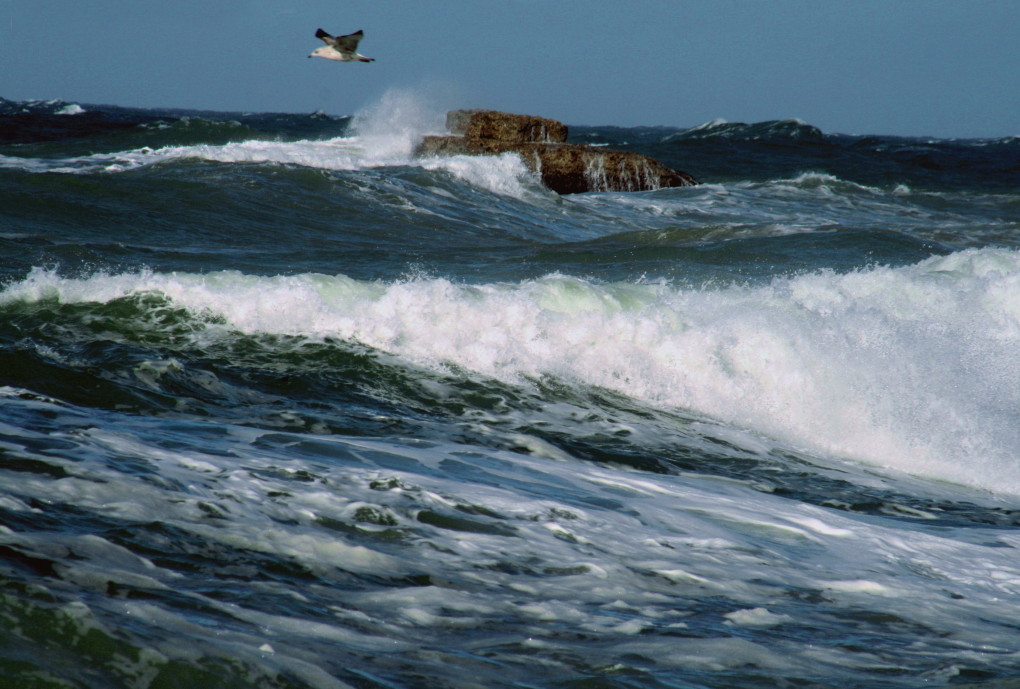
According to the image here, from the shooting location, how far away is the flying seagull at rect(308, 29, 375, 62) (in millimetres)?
10883

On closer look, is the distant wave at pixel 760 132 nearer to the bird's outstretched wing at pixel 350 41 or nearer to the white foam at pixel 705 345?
the bird's outstretched wing at pixel 350 41

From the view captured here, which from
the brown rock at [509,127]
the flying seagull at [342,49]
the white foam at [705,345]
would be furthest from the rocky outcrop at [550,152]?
the white foam at [705,345]

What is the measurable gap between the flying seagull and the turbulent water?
2087 mm

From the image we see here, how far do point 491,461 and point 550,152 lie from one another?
1292cm

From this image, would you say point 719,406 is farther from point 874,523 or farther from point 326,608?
point 326,608

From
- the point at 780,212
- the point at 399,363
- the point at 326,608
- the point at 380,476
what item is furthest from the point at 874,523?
the point at 780,212

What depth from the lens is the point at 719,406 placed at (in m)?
5.40

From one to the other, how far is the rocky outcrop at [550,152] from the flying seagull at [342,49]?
5.16 metres

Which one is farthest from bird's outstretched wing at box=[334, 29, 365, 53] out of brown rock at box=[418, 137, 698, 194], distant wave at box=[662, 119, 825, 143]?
distant wave at box=[662, 119, 825, 143]

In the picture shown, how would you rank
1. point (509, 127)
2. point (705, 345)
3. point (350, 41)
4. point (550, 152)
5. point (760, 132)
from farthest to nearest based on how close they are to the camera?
point (760, 132)
point (509, 127)
point (550, 152)
point (350, 41)
point (705, 345)

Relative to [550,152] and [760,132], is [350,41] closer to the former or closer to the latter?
[550,152]

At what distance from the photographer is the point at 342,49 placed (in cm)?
1120

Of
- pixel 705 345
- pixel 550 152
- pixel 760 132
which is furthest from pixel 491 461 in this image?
pixel 760 132

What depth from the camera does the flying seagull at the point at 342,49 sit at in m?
10.9
